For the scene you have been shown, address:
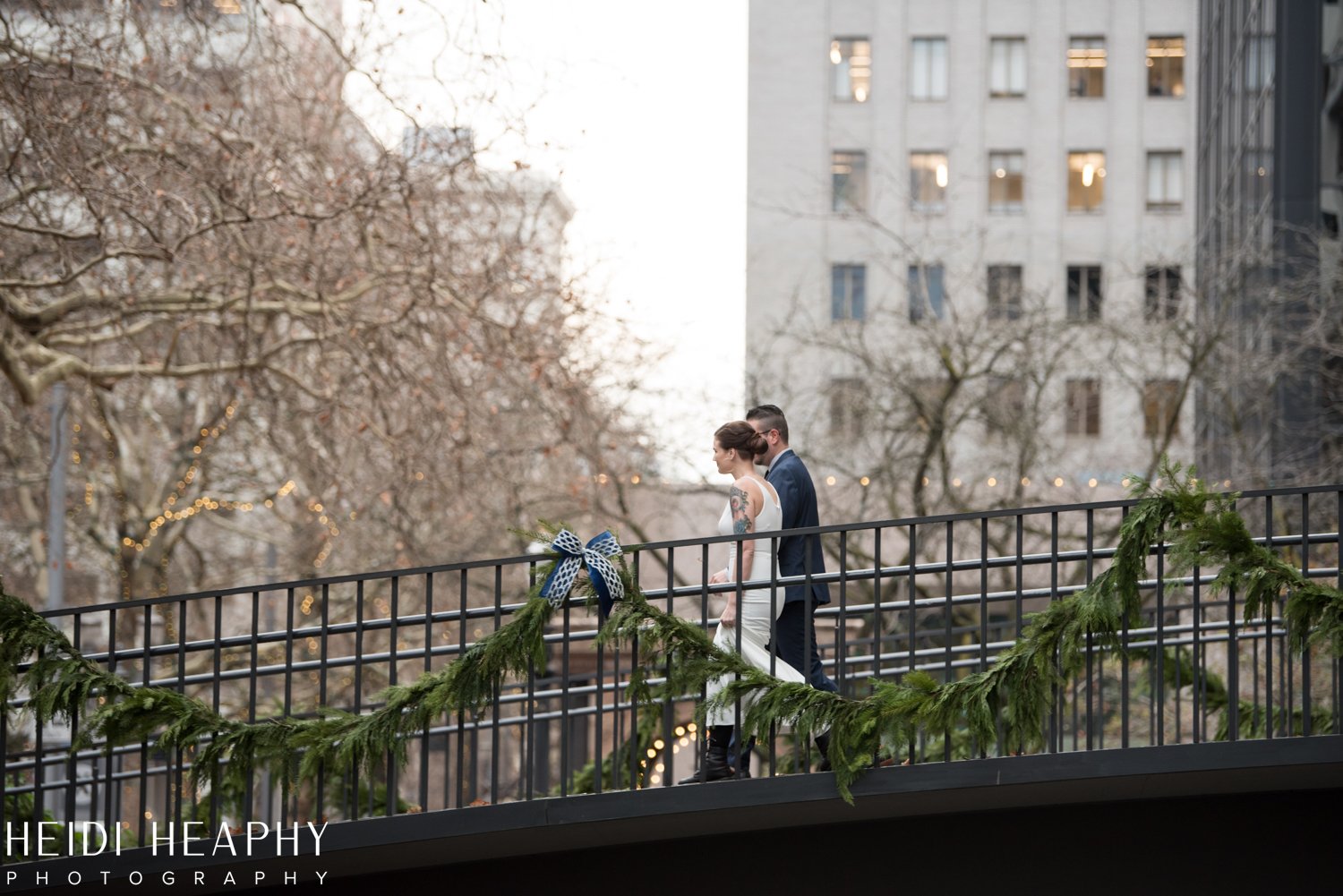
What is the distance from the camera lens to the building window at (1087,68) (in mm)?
42438

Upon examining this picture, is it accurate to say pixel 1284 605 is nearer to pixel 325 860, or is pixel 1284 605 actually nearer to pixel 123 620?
pixel 325 860

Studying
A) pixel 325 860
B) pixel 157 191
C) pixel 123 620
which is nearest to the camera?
pixel 325 860

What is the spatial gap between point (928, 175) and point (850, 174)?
2227 mm

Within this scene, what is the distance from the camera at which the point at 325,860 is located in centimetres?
803

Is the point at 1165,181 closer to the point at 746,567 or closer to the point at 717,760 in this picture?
the point at 746,567

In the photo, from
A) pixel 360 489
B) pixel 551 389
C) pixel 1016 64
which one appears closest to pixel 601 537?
pixel 551 389

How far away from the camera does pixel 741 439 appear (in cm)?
775

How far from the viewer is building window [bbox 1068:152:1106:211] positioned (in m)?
41.9

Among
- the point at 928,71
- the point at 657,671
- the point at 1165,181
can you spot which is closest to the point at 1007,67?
the point at 928,71

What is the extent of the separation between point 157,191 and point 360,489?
294 inches

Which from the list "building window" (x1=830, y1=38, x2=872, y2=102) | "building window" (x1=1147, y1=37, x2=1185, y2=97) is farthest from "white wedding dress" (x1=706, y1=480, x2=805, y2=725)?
"building window" (x1=1147, y1=37, x2=1185, y2=97)

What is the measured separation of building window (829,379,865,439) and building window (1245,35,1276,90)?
387 inches

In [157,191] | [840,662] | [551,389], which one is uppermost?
[157,191]

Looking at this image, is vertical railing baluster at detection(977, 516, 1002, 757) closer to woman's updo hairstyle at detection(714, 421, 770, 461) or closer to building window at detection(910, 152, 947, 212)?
woman's updo hairstyle at detection(714, 421, 770, 461)
